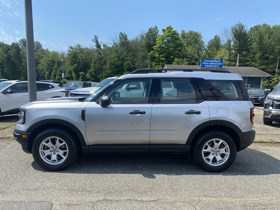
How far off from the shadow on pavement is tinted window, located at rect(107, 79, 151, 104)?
4.44ft

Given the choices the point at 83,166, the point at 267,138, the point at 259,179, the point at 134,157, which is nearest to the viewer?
the point at 259,179

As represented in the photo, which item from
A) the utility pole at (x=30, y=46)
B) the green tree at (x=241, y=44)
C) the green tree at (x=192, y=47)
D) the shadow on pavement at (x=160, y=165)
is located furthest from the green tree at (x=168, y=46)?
the shadow on pavement at (x=160, y=165)

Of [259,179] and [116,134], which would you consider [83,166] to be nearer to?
[116,134]

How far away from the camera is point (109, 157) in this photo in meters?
4.96

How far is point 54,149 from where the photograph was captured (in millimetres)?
4137

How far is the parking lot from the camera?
3137 mm

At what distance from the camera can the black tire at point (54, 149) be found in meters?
A: 4.07

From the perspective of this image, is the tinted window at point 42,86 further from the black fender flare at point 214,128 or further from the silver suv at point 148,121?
the black fender flare at point 214,128

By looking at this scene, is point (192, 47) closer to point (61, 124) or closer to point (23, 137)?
point (61, 124)

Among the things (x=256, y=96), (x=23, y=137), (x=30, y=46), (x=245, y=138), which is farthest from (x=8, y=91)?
(x=256, y=96)

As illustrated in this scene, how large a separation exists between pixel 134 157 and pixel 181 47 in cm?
5437

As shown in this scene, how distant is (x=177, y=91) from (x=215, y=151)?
54.2 inches

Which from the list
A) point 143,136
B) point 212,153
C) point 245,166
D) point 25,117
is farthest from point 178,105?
point 25,117

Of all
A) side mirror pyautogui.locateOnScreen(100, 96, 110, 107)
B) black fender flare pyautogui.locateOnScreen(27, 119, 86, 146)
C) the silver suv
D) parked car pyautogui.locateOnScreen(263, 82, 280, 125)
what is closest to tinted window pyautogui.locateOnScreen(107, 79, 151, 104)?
the silver suv
